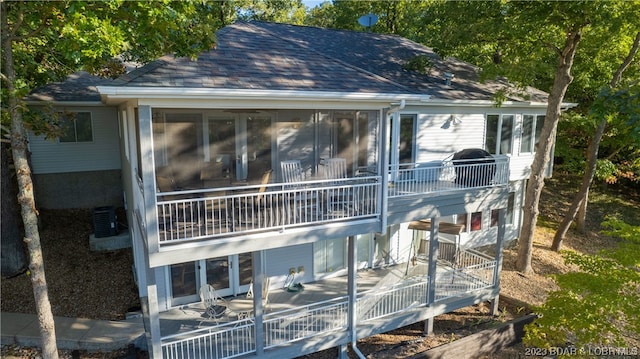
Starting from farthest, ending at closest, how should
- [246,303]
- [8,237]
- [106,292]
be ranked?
1. [8,237]
2. [106,292]
3. [246,303]

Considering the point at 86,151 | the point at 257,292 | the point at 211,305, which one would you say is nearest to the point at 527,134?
the point at 257,292

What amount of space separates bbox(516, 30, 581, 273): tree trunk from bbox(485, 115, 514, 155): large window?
1.19 metres

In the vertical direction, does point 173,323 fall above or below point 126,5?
below

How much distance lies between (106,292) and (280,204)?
6.23m

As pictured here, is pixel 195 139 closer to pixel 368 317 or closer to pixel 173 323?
pixel 173 323

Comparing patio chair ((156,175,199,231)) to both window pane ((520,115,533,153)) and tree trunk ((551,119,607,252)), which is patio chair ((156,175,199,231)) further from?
tree trunk ((551,119,607,252))

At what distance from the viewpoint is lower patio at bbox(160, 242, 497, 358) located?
800 centimetres

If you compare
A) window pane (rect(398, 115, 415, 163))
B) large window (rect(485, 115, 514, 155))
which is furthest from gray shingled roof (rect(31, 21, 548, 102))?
window pane (rect(398, 115, 415, 163))

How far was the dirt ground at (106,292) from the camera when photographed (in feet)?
31.7

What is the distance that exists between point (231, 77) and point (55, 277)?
8.65 meters

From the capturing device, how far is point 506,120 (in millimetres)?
14328

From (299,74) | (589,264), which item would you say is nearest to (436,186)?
(589,264)

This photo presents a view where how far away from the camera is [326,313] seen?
9.47 metres

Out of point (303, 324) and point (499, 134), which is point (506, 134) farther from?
point (303, 324)
